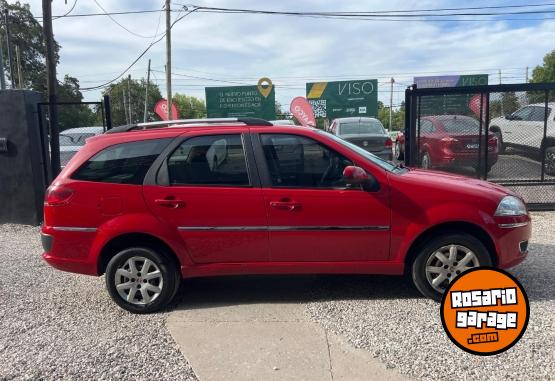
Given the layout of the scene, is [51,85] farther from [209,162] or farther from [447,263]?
[447,263]

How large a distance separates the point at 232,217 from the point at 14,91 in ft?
18.5

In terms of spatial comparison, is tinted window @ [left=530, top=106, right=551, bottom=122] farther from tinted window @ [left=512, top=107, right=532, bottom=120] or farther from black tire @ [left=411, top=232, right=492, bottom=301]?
black tire @ [left=411, top=232, right=492, bottom=301]

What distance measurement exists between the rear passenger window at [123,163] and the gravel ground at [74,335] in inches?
49.8

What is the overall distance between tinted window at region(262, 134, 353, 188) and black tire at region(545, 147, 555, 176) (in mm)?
5949

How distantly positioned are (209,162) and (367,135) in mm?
9631

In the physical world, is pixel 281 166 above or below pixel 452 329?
above

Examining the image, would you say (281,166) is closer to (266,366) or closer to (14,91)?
(266,366)

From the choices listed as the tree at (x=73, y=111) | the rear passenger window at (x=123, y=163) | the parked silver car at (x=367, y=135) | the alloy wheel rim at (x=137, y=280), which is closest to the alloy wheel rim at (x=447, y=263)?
the alloy wheel rim at (x=137, y=280)

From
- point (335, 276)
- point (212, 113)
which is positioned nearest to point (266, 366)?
point (335, 276)

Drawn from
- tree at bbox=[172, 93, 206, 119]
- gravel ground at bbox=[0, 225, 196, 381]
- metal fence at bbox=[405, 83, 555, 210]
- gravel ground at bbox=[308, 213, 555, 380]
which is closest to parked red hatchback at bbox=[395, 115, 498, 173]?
metal fence at bbox=[405, 83, 555, 210]

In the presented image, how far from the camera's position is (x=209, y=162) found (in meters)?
4.32

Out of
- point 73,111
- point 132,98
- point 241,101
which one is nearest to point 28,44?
point 73,111

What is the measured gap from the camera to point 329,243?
4.23 meters

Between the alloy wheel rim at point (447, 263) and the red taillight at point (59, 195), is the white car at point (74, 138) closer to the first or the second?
the red taillight at point (59, 195)
